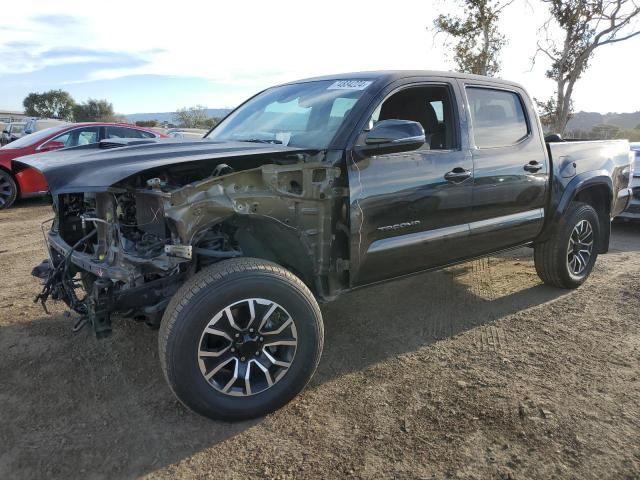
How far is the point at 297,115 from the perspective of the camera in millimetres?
3604

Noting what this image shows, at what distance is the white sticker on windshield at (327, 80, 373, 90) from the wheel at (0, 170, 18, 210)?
7546 millimetres

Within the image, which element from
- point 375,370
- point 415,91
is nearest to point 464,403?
point 375,370

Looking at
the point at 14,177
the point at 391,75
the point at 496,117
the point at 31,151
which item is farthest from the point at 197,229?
the point at 14,177

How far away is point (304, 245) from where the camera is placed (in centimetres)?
311

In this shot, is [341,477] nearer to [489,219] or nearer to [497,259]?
[489,219]

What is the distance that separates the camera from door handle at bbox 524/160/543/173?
4070mm

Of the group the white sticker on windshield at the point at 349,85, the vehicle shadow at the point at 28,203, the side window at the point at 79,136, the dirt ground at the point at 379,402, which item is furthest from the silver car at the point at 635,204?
the vehicle shadow at the point at 28,203

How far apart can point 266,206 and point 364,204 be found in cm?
62

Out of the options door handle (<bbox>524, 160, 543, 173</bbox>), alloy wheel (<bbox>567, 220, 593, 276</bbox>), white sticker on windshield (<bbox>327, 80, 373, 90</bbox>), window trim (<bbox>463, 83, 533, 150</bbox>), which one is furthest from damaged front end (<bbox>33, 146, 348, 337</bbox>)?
alloy wheel (<bbox>567, 220, 593, 276</bbox>)

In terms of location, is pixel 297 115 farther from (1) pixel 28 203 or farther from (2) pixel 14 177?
(1) pixel 28 203

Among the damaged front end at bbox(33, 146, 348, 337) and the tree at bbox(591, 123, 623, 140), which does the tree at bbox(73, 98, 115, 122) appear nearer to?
the tree at bbox(591, 123, 623, 140)

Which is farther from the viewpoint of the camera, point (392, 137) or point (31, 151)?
point (31, 151)

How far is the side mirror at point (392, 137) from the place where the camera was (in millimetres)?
3000

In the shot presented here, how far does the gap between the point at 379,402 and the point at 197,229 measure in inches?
57.3
